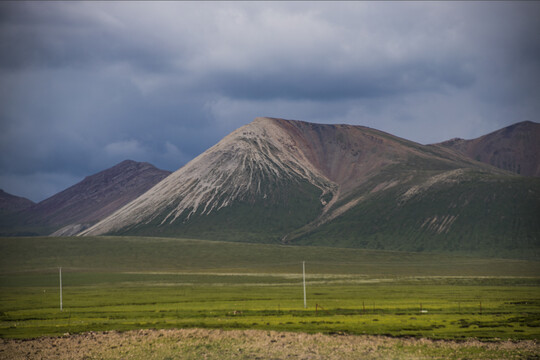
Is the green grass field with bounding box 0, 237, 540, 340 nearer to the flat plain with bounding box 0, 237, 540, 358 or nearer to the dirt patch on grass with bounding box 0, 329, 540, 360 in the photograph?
the flat plain with bounding box 0, 237, 540, 358

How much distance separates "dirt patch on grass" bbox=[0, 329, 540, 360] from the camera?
40062 mm

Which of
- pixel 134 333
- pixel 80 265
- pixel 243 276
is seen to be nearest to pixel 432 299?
pixel 134 333

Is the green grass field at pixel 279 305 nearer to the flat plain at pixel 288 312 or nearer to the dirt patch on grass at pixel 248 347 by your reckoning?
the flat plain at pixel 288 312

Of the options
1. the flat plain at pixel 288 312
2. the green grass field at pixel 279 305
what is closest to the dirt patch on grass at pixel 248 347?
the flat plain at pixel 288 312

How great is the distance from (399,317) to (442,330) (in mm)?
8226

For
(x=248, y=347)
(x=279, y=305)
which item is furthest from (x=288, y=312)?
(x=248, y=347)

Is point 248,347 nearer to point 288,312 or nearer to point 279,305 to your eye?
point 288,312

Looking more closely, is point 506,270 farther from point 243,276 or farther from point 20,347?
point 20,347

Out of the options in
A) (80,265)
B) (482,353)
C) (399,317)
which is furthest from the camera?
(80,265)

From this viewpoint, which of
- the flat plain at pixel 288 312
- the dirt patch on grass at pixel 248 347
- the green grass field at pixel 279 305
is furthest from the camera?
the green grass field at pixel 279 305

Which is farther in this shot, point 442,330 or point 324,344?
point 442,330

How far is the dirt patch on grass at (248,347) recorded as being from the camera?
131ft

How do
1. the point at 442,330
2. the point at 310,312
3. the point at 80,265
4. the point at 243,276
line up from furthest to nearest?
the point at 80,265
the point at 243,276
the point at 310,312
the point at 442,330

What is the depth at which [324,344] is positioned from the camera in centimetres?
4347
